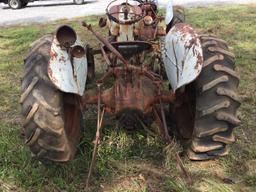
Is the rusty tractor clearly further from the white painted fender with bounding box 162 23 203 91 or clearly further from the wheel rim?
the wheel rim

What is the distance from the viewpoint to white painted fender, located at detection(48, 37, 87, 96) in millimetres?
3541

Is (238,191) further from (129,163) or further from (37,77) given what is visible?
(37,77)

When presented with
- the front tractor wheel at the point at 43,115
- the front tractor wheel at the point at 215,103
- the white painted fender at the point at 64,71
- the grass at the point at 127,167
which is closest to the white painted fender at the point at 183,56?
the front tractor wheel at the point at 215,103

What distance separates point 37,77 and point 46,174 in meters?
0.83

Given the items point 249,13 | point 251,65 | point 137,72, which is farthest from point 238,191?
point 249,13

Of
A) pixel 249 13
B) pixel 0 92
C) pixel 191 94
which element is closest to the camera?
pixel 191 94

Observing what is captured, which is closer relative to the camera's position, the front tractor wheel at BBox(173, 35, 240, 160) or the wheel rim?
the front tractor wheel at BBox(173, 35, 240, 160)

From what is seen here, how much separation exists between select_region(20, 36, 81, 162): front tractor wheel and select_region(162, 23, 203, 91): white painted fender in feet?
3.01

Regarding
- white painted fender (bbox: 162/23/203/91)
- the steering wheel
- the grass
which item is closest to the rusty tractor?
white painted fender (bbox: 162/23/203/91)

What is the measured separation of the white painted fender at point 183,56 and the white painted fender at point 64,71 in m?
0.75

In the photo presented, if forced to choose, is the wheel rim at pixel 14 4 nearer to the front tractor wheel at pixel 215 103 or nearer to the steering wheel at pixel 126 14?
the steering wheel at pixel 126 14

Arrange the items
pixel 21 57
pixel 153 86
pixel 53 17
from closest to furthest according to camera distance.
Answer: pixel 153 86
pixel 21 57
pixel 53 17

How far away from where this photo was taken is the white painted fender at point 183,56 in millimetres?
3633

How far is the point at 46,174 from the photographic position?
393 centimetres
